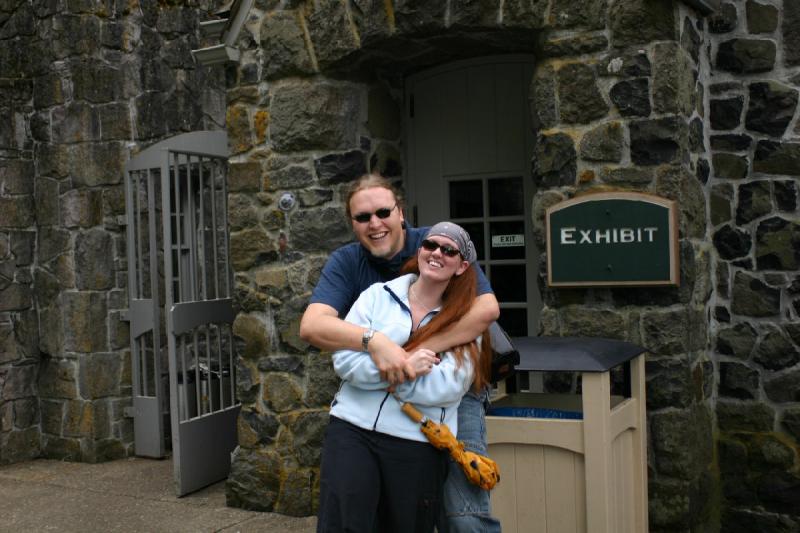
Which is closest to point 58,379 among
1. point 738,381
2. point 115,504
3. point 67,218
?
point 67,218

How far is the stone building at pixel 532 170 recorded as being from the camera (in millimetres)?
4586

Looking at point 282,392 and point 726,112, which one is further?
point 282,392

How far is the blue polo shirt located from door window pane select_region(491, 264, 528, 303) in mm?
2600

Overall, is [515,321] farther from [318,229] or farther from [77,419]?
[77,419]

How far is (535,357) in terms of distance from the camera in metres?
3.67

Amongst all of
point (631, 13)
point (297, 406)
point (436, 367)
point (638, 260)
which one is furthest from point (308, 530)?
point (631, 13)

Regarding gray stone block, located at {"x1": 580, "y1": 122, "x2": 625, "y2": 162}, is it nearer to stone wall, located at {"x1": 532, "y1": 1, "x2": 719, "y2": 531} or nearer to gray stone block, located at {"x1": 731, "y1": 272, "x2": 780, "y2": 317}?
stone wall, located at {"x1": 532, "y1": 1, "x2": 719, "y2": 531}

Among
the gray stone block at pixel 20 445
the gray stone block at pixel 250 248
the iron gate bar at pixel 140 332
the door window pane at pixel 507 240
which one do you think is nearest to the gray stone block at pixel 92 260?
the iron gate bar at pixel 140 332

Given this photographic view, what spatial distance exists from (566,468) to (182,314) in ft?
10.6

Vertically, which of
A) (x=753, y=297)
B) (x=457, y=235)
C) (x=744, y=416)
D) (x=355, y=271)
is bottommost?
(x=744, y=416)

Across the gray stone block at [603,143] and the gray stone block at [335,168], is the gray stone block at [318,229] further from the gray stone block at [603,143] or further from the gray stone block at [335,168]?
the gray stone block at [603,143]

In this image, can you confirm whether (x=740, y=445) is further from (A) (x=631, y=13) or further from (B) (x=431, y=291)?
(B) (x=431, y=291)

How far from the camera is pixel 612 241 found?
15.1ft

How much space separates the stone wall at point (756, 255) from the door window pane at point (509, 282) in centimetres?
120
